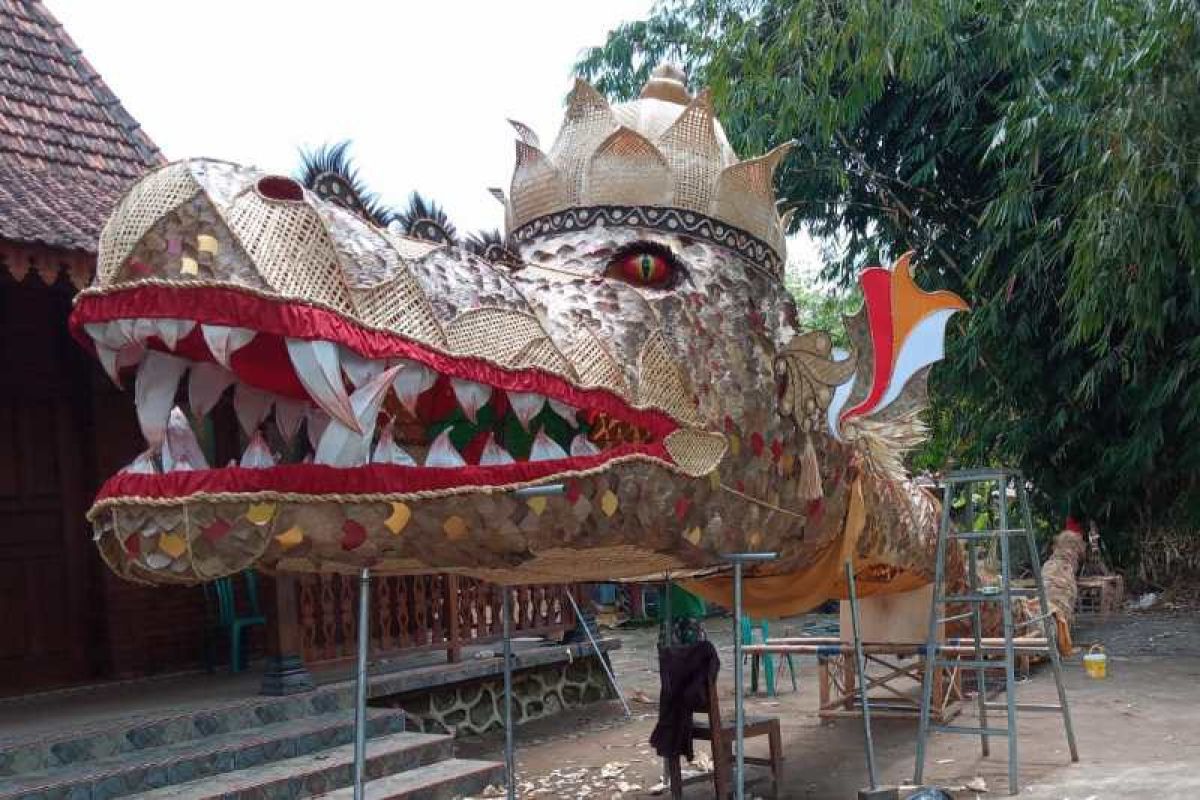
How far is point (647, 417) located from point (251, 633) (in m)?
5.79

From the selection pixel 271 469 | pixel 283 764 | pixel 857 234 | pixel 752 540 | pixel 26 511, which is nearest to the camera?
pixel 271 469

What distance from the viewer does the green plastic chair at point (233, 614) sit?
299 inches

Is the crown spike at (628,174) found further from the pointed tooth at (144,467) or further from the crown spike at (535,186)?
the pointed tooth at (144,467)

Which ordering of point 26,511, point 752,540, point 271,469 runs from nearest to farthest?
1. point 271,469
2. point 752,540
3. point 26,511

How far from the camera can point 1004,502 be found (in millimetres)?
5676

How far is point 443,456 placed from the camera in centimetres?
251

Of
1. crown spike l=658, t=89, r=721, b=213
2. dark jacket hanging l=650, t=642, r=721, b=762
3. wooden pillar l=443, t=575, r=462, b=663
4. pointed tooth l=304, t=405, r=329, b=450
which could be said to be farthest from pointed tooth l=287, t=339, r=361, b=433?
wooden pillar l=443, t=575, r=462, b=663

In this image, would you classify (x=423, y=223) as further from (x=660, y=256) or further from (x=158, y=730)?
(x=158, y=730)

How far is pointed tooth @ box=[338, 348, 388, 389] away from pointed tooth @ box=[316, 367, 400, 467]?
15 millimetres

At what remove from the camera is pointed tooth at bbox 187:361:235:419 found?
89.4 inches

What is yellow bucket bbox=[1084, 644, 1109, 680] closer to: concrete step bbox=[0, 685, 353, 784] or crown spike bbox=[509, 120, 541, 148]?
concrete step bbox=[0, 685, 353, 784]

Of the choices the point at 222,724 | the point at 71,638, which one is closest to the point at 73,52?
the point at 71,638

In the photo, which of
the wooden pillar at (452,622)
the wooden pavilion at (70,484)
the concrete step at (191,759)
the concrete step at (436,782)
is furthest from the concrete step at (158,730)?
the wooden pillar at (452,622)

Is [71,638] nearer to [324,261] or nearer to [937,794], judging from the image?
[937,794]
